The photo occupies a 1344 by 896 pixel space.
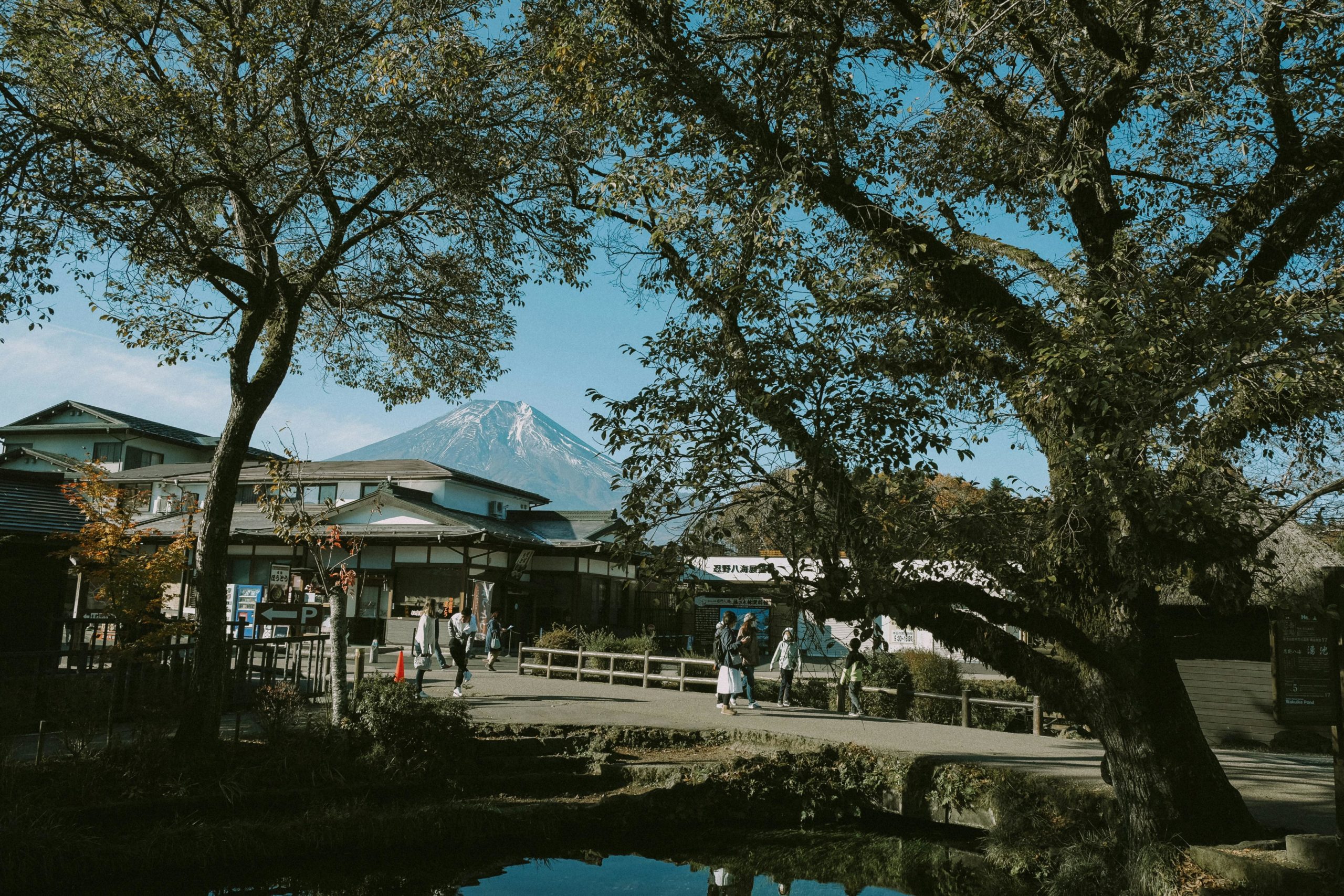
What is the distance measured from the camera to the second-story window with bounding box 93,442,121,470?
39.4 metres

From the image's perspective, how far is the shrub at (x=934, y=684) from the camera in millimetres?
17250

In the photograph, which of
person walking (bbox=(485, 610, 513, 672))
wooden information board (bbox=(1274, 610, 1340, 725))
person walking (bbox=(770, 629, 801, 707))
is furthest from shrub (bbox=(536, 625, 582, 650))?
wooden information board (bbox=(1274, 610, 1340, 725))

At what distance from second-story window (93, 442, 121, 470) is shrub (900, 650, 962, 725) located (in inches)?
1362

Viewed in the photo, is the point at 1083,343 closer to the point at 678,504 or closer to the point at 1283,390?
the point at 1283,390

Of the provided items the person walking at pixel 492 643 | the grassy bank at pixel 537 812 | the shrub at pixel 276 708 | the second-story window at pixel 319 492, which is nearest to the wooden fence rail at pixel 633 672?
the person walking at pixel 492 643

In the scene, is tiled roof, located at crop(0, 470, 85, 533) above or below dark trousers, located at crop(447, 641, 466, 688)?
above

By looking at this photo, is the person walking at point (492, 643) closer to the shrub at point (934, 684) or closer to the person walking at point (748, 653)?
the person walking at point (748, 653)

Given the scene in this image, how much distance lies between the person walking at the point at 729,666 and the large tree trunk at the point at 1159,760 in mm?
8038

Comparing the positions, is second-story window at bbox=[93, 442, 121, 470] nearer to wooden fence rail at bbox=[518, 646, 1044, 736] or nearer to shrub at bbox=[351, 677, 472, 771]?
wooden fence rail at bbox=[518, 646, 1044, 736]

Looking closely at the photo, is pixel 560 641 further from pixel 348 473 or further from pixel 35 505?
pixel 348 473

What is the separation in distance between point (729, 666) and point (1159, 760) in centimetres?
870

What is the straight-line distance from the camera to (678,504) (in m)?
7.66

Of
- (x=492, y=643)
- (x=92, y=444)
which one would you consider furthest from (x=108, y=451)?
(x=492, y=643)

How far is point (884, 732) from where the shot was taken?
46.6 feet
